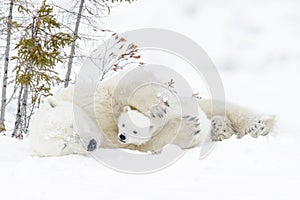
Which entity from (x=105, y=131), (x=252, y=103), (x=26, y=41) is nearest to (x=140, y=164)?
(x=105, y=131)

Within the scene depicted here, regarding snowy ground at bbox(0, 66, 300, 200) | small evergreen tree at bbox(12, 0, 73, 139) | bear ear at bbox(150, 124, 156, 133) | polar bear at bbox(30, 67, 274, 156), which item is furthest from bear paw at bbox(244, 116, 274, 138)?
small evergreen tree at bbox(12, 0, 73, 139)

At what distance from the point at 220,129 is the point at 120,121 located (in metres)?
1.44

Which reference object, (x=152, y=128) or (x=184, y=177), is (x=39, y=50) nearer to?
(x=152, y=128)

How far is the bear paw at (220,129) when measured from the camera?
441 cm

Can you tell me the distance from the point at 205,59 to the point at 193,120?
145 centimetres

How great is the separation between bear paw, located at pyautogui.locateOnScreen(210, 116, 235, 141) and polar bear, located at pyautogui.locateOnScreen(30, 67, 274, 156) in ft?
0.59

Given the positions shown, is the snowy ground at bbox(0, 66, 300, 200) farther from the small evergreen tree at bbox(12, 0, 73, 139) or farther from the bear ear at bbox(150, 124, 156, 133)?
the small evergreen tree at bbox(12, 0, 73, 139)

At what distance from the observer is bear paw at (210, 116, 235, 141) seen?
14.5ft

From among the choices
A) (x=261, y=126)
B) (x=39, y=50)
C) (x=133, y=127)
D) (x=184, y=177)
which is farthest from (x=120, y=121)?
(x=39, y=50)

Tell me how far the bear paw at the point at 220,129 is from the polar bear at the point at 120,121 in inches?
7.1

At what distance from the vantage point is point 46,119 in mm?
3561

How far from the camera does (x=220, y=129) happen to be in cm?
449

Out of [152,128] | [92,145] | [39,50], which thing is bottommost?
[92,145]

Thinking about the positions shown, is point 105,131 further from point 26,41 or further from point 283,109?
point 26,41
